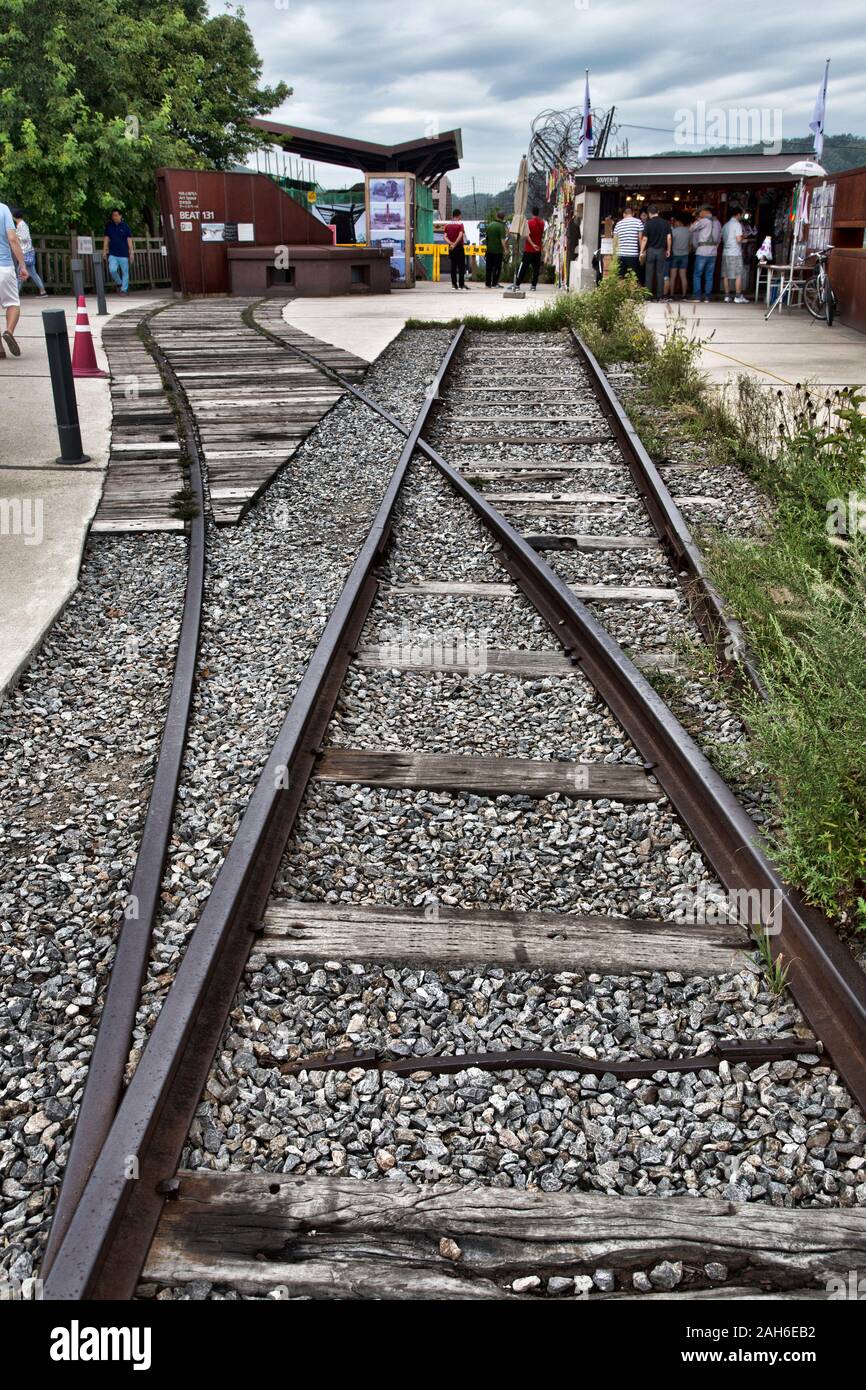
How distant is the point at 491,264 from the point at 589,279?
5.12m

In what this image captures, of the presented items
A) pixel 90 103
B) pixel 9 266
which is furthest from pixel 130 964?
pixel 90 103

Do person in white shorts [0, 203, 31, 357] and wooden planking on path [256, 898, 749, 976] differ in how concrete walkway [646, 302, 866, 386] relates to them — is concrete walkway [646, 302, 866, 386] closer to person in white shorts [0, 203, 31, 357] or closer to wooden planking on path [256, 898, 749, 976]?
person in white shorts [0, 203, 31, 357]

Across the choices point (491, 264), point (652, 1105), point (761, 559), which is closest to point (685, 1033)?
point (652, 1105)

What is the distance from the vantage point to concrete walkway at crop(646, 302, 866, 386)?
12.0 metres

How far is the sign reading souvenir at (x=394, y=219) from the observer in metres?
26.0

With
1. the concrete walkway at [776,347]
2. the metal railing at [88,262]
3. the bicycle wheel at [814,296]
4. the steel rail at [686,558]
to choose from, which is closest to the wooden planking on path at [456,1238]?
the steel rail at [686,558]

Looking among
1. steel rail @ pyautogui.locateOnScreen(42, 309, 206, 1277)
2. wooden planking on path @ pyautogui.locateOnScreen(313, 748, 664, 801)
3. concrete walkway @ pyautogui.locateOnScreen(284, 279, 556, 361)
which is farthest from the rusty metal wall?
wooden planking on path @ pyautogui.locateOnScreen(313, 748, 664, 801)

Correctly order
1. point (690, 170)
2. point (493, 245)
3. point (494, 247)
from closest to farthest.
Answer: point (690, 170)
point (493, 245)
point (494, 247)

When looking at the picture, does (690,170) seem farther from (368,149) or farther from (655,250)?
(368,149)

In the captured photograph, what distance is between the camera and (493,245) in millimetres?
28172

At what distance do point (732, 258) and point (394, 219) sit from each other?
862 cm

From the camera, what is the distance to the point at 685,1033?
2.77 meters

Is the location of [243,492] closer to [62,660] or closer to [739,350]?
[62,660]

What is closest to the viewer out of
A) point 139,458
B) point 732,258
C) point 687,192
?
point 139,458
